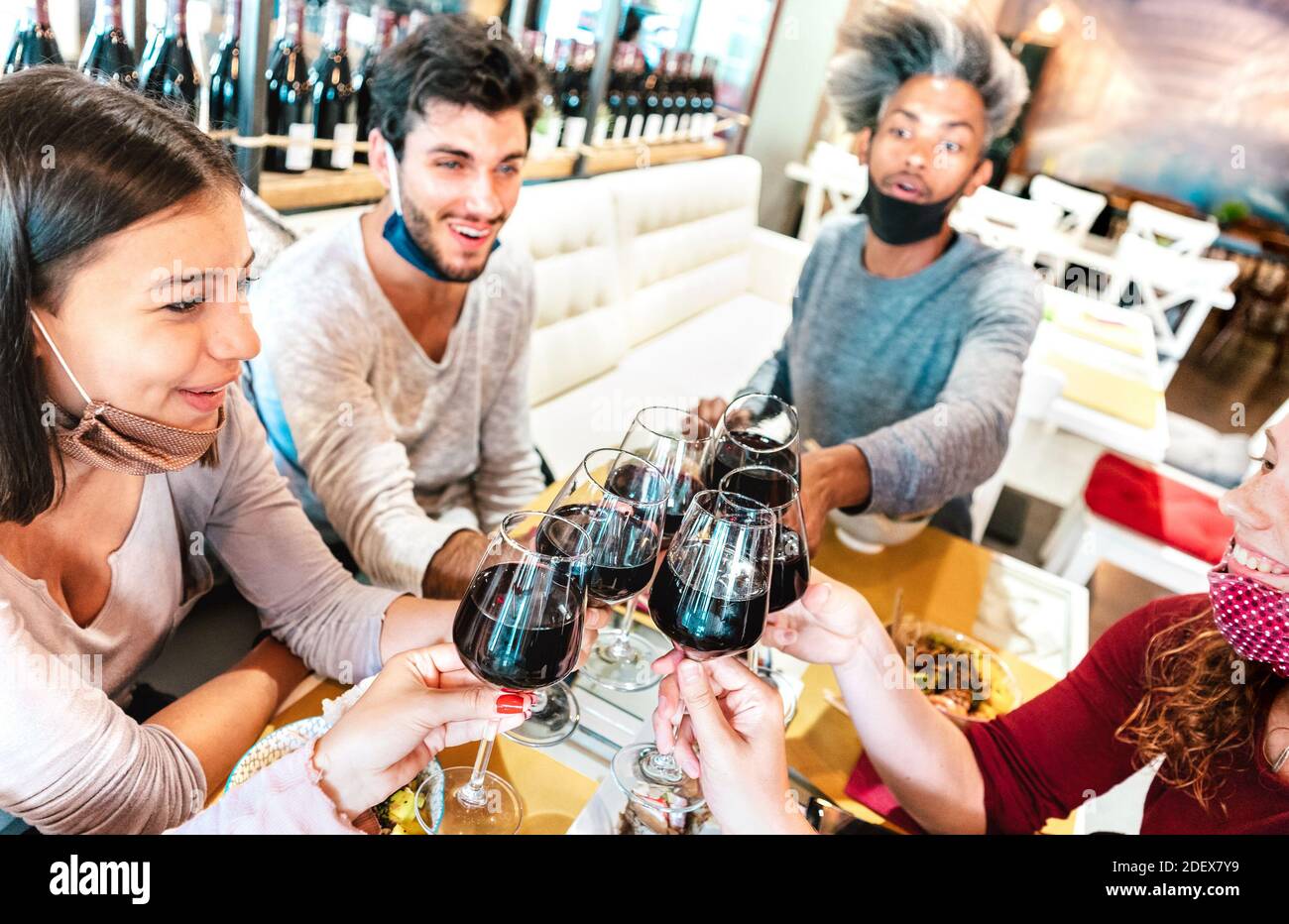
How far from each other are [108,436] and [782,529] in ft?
2.23

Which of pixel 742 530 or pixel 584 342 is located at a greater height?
pixel 742 530

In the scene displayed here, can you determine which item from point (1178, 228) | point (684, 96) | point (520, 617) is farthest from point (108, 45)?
point (1178, 228)

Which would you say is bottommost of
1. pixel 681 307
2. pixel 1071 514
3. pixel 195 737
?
pixel 1071 514

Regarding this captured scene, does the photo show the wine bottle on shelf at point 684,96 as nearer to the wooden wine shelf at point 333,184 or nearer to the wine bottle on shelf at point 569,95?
the wine bottle on shelf at point 569,95

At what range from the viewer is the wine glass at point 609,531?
35.2 inches

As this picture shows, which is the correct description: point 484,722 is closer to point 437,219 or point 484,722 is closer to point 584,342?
point 437,219

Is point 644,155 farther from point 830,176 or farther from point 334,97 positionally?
point 830,176

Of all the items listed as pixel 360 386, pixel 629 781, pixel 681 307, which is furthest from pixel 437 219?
pixel 681 307

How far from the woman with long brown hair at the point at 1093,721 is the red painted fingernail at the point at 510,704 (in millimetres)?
145

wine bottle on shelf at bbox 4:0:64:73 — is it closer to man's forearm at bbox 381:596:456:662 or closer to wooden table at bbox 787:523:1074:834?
man's forearm at bbox 381:596:456:662

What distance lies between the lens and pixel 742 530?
0.81 m

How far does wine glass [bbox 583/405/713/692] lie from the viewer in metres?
Answer: 1.04

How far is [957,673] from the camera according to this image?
48.5 inches
